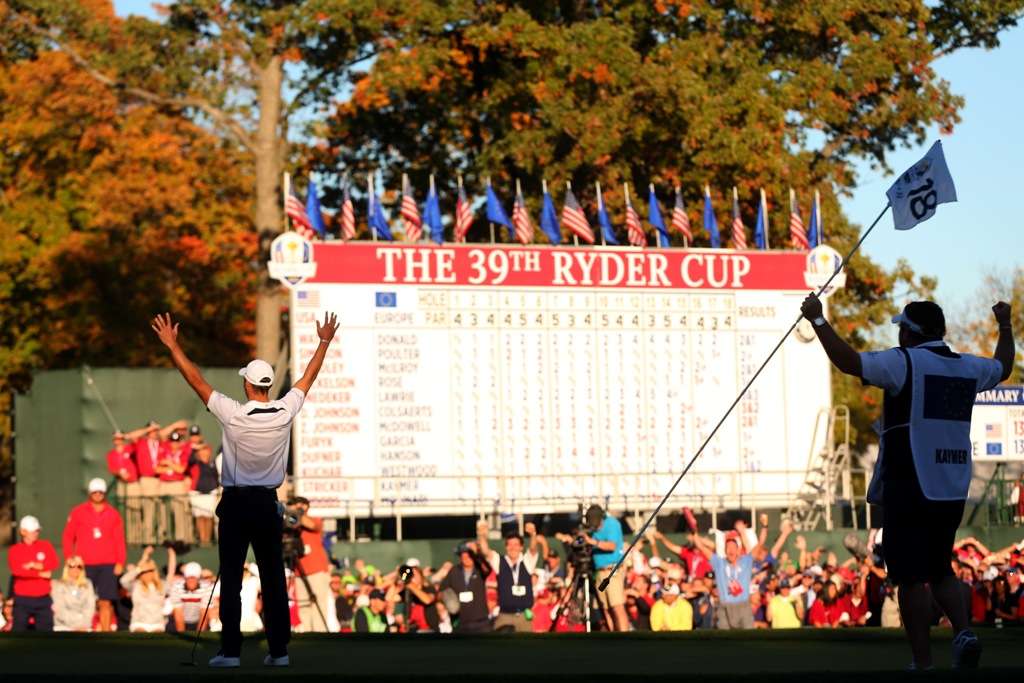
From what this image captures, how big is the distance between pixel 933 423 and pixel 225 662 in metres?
3.83

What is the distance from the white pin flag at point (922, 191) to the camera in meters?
11.4

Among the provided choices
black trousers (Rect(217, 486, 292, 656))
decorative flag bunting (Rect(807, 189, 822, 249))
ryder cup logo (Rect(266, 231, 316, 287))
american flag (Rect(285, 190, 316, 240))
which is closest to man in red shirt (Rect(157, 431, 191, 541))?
ryder cup logo (Rect(266, 231, 316, 287))

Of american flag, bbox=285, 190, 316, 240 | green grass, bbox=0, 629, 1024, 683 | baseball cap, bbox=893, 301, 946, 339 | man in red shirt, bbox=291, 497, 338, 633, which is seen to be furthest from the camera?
american flag, bbox=285, 190, 316, 240

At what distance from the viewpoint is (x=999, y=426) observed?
25922 millimetres

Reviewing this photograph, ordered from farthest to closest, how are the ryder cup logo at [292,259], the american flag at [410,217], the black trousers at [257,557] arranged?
the american flag at [410,217]
the ryder cup logo at [292,259]
the black trousers at [257,557]

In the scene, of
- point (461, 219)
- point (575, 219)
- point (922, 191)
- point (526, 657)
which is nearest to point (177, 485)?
point (461, 219)

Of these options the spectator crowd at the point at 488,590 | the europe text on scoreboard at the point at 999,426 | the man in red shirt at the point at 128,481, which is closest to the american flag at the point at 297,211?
the man in red shirt at the point at 128,481

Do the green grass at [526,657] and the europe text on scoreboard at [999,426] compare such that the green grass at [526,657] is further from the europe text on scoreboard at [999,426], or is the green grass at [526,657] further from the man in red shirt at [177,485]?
the europe text on scoreboard at [999,426]

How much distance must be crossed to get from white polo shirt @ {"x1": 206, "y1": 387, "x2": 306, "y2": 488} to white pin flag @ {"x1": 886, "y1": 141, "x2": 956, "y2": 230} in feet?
11.9

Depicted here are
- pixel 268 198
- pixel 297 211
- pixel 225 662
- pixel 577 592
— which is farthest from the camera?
pixel 268 198

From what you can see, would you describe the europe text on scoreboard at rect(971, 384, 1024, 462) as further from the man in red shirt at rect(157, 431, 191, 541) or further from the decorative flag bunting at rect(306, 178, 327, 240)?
the man in red shirt at rect(157, 431, 191, 541)

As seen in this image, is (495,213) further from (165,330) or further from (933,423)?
(933,423)

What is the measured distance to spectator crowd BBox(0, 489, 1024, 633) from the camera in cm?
2045

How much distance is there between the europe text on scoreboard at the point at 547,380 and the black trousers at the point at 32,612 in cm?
502
